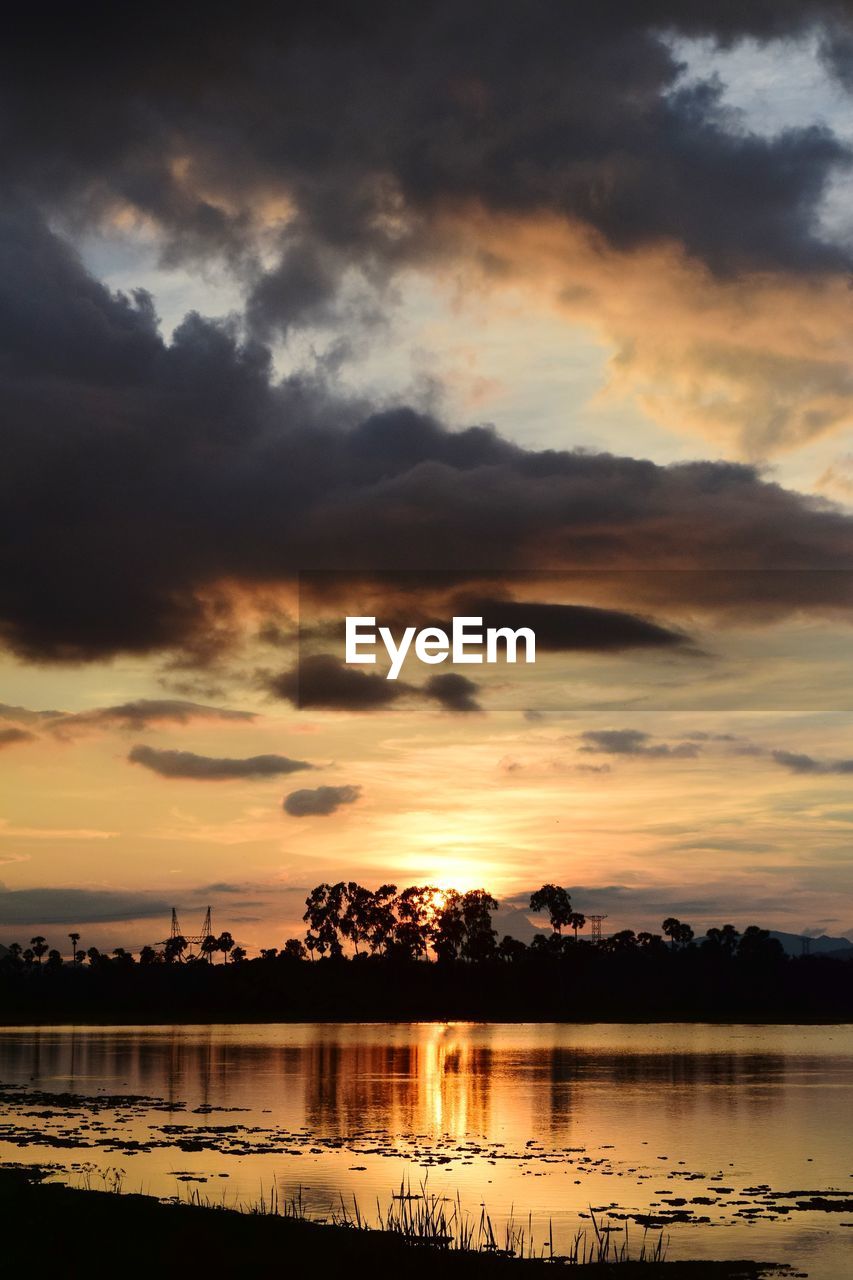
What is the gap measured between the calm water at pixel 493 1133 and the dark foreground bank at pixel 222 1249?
20.0 feet

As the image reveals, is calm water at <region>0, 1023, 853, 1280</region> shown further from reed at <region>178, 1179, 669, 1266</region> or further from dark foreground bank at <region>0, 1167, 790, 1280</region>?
dark foreground bank at <region>0, 1167, 790, 1280</region>

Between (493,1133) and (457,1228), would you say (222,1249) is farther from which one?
(493,1133)

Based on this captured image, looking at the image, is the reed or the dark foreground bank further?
the reed

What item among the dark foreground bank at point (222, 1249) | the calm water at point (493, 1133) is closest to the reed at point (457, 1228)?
the calm water at point (493, 1133)

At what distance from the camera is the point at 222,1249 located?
3519 cm

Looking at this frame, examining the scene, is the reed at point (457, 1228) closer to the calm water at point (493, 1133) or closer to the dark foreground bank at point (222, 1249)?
the calm water at point (493, 1133)

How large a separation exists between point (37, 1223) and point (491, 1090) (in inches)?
2687

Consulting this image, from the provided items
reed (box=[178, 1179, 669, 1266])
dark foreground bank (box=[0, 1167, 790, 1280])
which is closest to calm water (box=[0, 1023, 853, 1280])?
reed (box=[178, 1179, 669, 1266])

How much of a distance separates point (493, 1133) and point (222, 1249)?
40.2 m

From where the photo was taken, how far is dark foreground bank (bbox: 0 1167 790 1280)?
3350 cm

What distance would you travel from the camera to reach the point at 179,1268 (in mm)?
33406

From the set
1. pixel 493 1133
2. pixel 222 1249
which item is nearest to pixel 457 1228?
pixel 222 1249

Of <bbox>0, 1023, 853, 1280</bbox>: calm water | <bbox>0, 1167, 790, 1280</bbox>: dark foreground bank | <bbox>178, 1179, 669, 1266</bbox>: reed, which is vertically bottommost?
<bbox>0, 1023, 853, 1280</bbox>: calm water

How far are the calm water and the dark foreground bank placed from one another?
6.11 m
